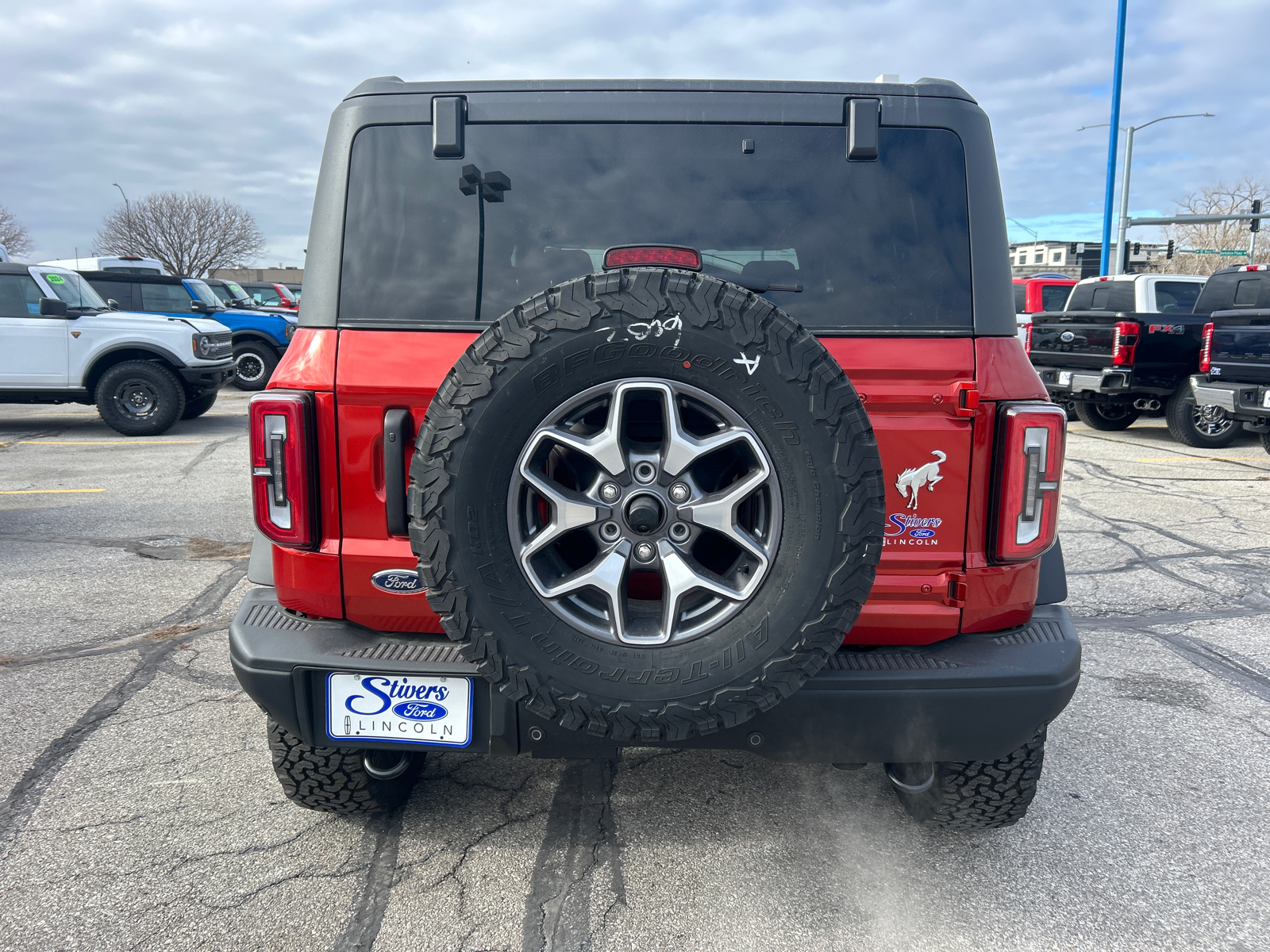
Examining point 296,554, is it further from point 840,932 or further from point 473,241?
point 840,932

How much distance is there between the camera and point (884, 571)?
2291 millimetres

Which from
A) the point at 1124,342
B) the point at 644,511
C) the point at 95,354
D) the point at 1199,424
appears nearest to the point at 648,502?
the point at 644,511

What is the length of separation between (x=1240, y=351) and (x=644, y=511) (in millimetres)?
9884

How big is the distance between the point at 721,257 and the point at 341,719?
4.91 ft

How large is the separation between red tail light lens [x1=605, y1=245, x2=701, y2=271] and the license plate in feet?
3.52

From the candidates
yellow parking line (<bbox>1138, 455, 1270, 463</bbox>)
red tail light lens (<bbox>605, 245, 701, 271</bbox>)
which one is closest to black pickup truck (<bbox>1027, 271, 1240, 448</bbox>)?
yellow parking line (<bbox>1138, 455, 1270, 463</bbox>)

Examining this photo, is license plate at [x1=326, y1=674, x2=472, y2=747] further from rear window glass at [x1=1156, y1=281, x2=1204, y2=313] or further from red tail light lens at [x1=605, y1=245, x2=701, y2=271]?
rear window glass at [x1=1156, y1=281, x2=1204, y2=313]

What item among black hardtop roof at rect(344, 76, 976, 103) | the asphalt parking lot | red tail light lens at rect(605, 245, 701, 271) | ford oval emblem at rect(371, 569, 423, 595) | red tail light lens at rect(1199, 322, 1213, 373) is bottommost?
the asphalt parking lot

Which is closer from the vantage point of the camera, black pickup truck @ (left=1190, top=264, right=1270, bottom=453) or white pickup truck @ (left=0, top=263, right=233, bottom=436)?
black pickup truck @ (left=1190, top=264, right=1270, bottom=453)

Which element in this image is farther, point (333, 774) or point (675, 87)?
point (333, 774)

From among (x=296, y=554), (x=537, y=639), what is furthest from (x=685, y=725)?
(x=296, y=554)

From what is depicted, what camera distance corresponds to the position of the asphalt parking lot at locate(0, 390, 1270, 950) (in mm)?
2252

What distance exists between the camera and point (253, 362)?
620 inches

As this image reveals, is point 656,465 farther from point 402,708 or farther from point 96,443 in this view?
point 96,443
